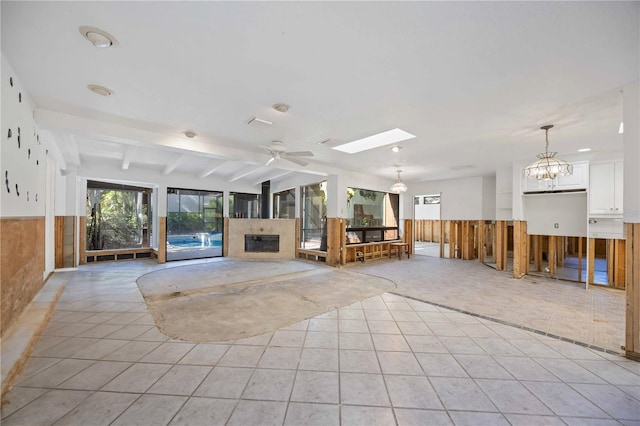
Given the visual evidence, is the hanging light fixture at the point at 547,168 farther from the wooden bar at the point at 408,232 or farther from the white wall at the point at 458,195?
the wooden bar at the point at 408,232

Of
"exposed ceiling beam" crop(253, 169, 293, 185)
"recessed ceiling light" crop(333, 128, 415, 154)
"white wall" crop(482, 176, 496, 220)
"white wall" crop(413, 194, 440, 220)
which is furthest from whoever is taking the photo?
"white wall" crop(413, 194, 440, 220)

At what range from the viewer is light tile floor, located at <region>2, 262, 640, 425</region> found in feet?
5.48

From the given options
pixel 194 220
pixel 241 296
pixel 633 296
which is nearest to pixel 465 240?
pixel 633 296

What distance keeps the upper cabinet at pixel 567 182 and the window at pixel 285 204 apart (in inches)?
264

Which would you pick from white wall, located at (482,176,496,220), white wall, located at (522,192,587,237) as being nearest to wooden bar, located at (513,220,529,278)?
white wall, located at (522,192,587,237)

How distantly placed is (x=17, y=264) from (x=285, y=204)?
7179 millimetres

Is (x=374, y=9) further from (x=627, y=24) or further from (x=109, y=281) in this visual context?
→ (x=109, y=281)

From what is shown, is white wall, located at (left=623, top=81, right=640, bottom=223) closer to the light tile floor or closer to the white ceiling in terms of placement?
the white ceiling

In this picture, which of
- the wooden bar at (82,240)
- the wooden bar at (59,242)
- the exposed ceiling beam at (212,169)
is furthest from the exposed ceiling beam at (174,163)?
the wooden bar at (59,242)

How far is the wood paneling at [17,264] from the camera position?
247 cm

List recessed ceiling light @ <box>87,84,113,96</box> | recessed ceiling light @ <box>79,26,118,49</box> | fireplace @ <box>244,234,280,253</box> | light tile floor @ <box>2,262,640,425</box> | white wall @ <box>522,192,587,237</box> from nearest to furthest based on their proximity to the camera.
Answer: light tile floor @ <box>2,262,640,425</box>, recessed ceiling light @ <box>79,26,118,49</box>, recessed ceiling light @ <box>87,84,113,96</box>, white wall @ <box>522,192,587,237</box>, fireplace @ <box>244,234,280,253</box>

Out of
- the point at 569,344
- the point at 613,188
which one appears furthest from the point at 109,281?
the point at 613,188

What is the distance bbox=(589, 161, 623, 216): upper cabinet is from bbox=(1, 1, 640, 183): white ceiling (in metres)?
1.04

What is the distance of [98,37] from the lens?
1.95 meters
